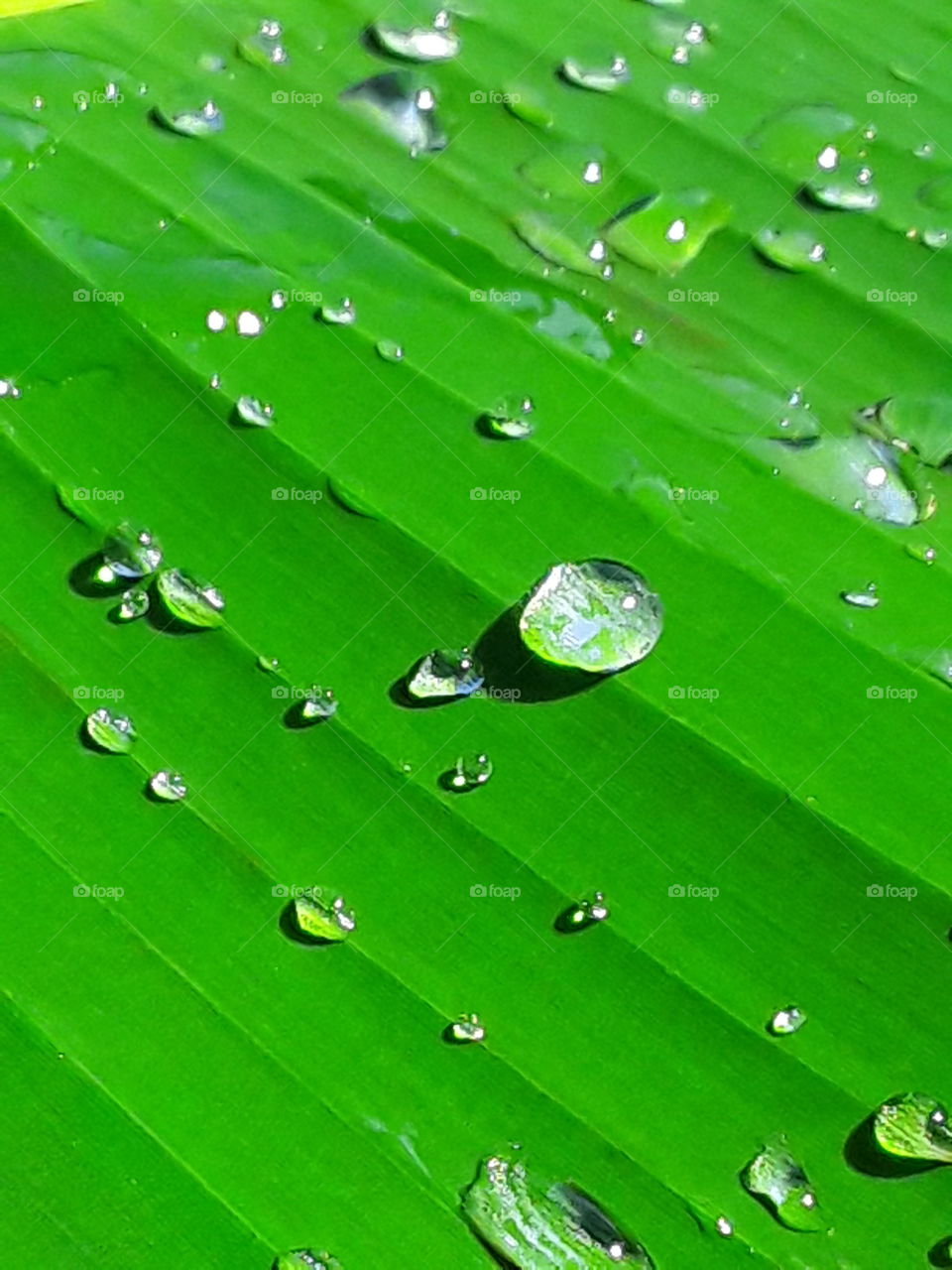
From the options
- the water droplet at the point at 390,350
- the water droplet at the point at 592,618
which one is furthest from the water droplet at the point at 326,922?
the water droplet at the point at 390,350

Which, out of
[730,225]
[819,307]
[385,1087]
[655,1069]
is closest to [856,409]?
[819,307]

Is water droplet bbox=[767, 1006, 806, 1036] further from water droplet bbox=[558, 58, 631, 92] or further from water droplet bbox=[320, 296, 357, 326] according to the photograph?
water droplet bbox=[558, 58, 631, 92]

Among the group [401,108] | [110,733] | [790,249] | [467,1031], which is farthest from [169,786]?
[790,249]

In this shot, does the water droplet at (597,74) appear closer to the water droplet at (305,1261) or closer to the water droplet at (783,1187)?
the water droplet at (783,1187)

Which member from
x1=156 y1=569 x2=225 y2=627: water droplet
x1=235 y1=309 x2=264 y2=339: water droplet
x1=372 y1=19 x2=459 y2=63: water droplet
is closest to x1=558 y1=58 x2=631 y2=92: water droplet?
x1=372 y1=19 x2=459 y2=63: water droplet

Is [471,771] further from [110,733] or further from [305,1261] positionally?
[305,1261]

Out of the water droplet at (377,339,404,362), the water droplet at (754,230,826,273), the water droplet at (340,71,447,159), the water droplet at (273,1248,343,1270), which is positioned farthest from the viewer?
the water droplet at (340,71,447,159)

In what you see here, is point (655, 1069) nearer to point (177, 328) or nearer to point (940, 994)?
point (940, 994)
